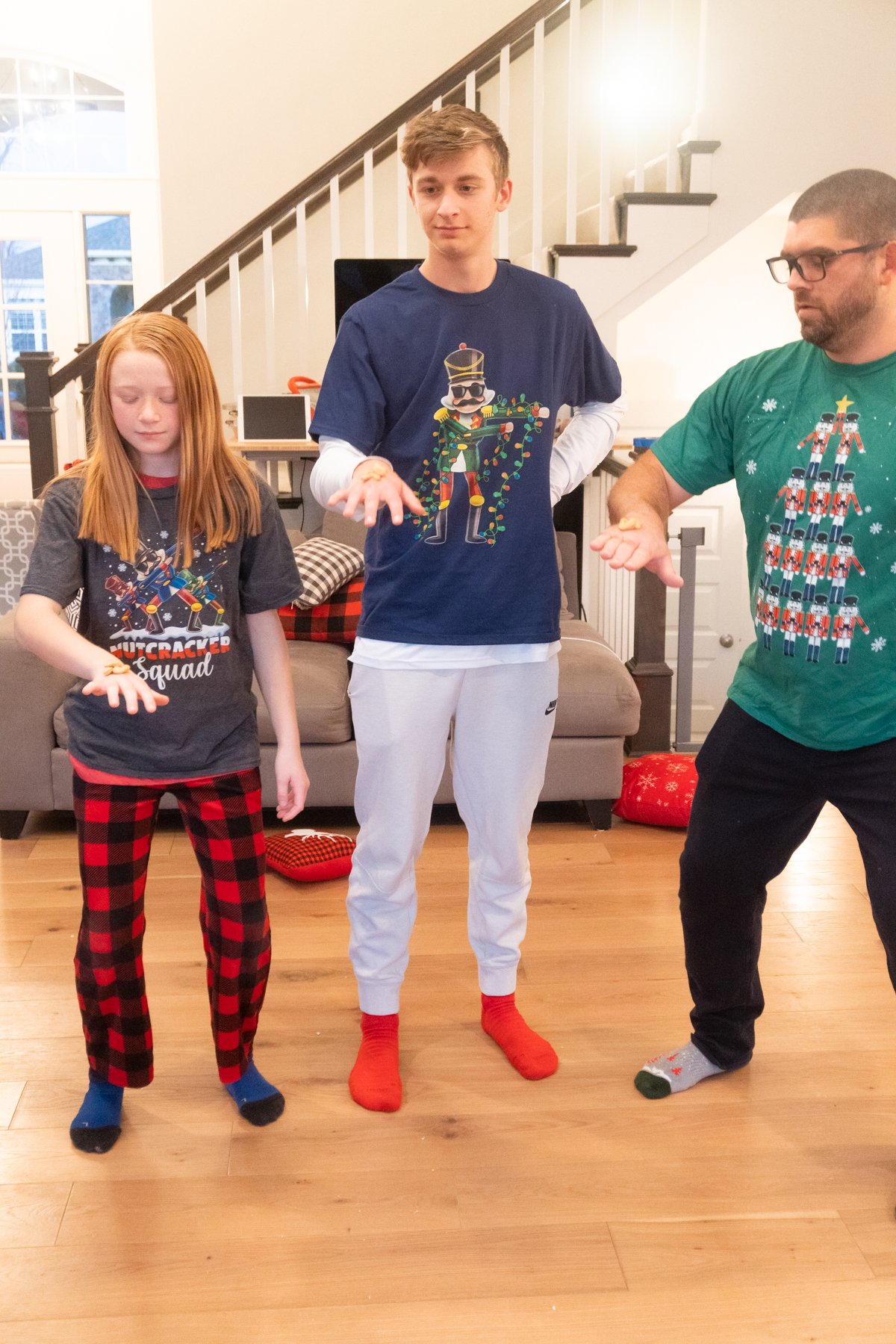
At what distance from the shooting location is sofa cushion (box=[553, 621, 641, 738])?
118 inches

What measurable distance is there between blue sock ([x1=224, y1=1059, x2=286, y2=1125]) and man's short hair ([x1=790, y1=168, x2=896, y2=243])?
1508 mm

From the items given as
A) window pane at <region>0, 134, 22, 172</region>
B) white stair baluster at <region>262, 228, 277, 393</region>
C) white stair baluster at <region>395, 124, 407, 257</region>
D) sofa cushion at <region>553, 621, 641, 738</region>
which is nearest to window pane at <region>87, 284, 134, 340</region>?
window pane at <region>0, 134, 22, 172</region>

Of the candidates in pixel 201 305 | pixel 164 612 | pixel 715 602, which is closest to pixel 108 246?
pixel 201 305

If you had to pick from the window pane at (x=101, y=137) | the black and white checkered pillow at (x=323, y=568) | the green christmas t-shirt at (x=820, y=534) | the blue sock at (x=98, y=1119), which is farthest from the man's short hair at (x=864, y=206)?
the window pane at (x=101, y=137)

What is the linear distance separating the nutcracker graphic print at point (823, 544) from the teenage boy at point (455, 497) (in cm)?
34

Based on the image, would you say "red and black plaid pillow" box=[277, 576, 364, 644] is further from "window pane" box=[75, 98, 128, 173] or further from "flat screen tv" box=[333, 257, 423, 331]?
"window pane" box=[75, 98, 128, 173]

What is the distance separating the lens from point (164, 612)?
153 cm

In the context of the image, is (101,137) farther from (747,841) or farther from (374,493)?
(747,841)

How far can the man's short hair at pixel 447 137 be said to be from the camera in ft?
4.95

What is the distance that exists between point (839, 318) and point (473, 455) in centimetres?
51

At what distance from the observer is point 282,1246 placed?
1.51 meters

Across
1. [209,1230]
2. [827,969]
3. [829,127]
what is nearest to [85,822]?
[209,1230]

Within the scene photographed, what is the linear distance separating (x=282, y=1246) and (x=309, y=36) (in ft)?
18.5

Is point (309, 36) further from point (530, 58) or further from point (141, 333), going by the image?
point (141, 333)
